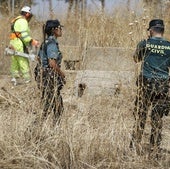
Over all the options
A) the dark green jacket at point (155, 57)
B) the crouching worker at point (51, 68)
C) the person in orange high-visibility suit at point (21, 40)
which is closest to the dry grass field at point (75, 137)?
the crouching worker at point (51, 68)

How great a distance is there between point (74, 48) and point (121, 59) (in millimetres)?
1894

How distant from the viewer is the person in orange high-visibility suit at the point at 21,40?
36.4ft

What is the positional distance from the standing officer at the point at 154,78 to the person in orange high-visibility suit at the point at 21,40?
5102mm

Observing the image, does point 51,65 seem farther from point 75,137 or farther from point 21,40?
point 21,40

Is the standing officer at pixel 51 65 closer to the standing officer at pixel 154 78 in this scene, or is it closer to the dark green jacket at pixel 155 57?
the standing officer at pixel 154 78

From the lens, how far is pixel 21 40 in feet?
37.2

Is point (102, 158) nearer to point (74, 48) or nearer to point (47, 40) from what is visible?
point (47, 40)

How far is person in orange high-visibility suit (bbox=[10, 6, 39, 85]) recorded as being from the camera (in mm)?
11086

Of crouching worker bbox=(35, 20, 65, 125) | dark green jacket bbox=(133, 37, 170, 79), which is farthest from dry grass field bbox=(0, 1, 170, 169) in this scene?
dark green jacket bbox=(133, 37, 170, 79)

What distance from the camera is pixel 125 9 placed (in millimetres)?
12109

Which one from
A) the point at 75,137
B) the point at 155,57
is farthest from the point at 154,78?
the point at 75,137

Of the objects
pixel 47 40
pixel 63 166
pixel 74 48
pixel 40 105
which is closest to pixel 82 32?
pixel 74 48

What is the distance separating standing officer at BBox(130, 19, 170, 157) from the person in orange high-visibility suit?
201 inches

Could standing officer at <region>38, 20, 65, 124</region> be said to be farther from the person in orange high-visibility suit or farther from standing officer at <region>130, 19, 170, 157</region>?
the person in orange high-visibility suit
